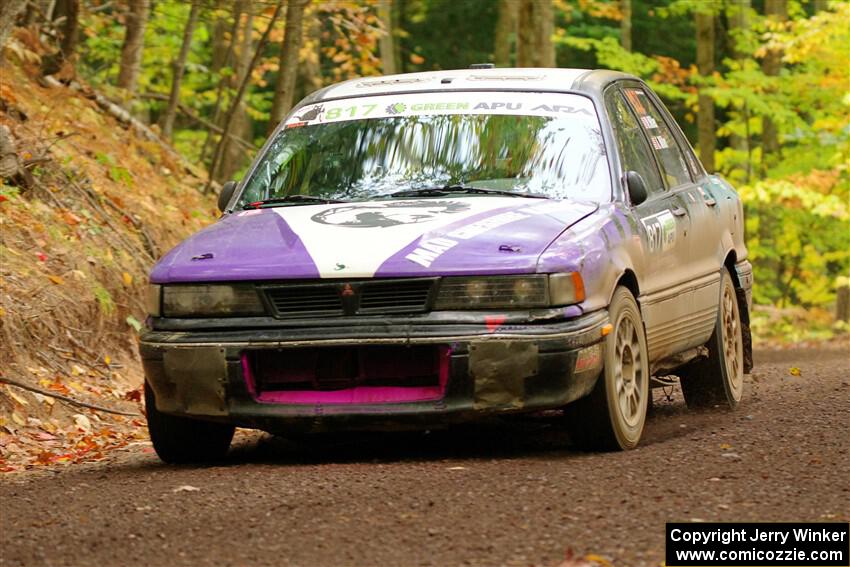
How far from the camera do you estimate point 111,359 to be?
10781 millimetres

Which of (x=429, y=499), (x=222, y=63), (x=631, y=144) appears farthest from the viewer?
(x=222, y=63)

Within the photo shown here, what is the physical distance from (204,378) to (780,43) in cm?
1687

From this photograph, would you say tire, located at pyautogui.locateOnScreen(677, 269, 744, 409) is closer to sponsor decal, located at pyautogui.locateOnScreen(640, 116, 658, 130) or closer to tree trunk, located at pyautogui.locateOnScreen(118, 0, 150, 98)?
sponsor decal, located at pyautogui.locateOnScreen(640, 116, 658, 130)

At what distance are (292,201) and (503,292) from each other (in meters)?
1.66

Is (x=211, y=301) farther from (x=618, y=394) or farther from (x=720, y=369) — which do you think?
(x=720, y=369)

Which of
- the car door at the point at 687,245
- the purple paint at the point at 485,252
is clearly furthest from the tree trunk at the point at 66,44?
the purple paint at the point at 485,252

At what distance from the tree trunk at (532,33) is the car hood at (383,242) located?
40.2 feet

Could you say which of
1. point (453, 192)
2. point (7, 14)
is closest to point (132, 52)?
point (7, 14)

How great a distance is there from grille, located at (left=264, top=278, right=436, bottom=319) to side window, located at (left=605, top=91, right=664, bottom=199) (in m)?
1.75

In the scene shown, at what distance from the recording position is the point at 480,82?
7.87 metres

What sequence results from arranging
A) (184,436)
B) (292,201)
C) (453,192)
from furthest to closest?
(292,201), (453,192), (184,436)

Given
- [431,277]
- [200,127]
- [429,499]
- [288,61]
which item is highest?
[431,277]

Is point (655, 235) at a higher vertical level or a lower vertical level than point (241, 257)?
lower

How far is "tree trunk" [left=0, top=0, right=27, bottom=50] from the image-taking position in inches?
408
